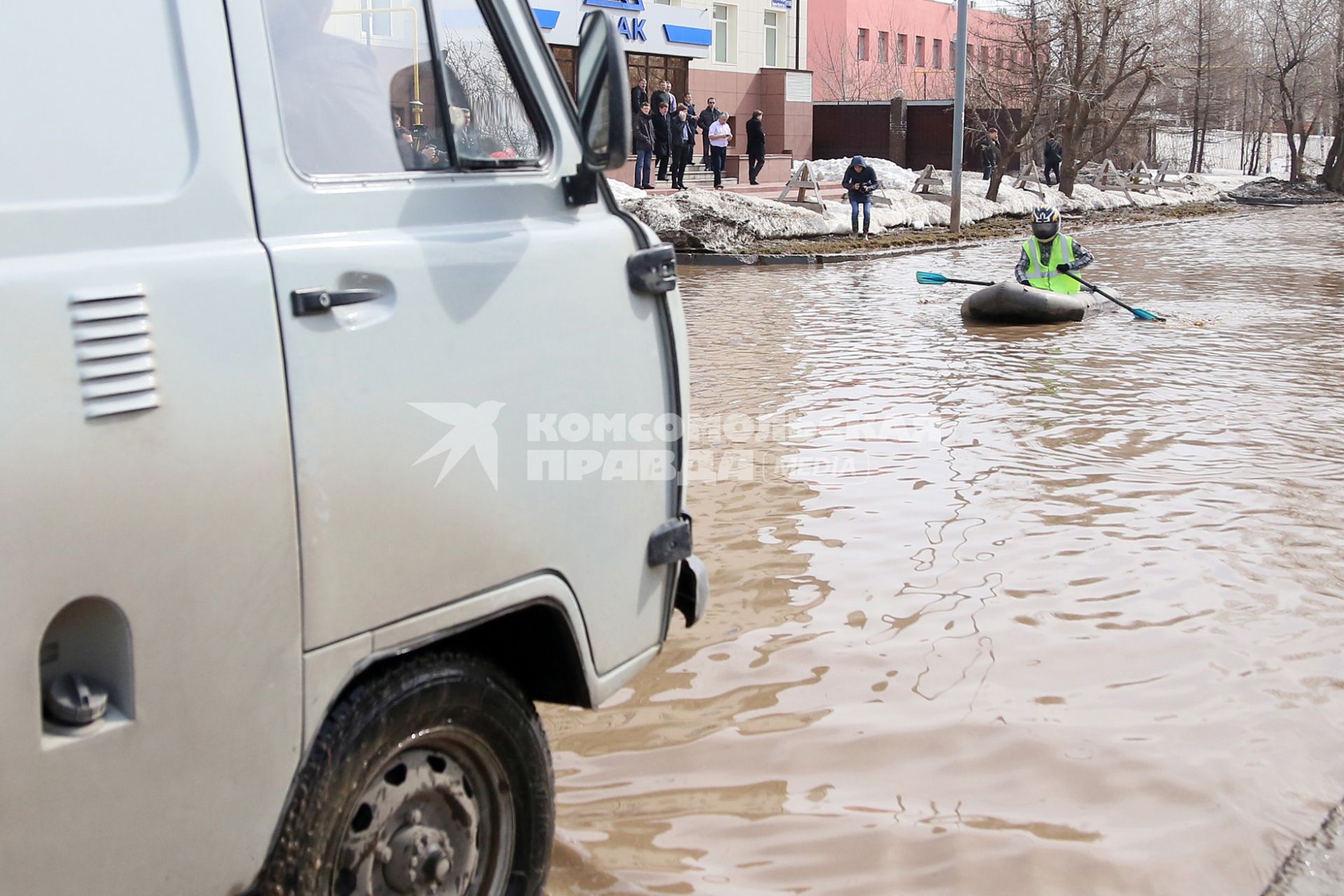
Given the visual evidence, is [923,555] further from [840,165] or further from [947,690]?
[840,165]

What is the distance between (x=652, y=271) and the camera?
3096mm

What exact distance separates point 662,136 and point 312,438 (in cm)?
2559

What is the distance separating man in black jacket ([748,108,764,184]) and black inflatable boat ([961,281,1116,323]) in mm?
18395

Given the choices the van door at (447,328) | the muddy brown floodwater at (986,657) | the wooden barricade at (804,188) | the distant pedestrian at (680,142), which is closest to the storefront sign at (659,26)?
the distant pedestrian at (680,142)

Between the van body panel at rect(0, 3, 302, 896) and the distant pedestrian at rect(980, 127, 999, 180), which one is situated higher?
the van body panel at rect(0, 3, 302, 896)

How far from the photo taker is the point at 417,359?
2.51 metres

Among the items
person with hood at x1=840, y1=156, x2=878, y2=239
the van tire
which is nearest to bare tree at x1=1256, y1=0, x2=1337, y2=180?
person with hood at x1=840, y1=156, x2=878, y2=239

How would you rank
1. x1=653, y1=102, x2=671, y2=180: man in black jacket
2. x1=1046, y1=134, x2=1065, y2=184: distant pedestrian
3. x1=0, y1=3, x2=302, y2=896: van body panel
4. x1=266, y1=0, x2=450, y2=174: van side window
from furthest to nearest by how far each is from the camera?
x1=1046, y1=134, x2=1065, y2=184: distant pedestrian < x1=653, y1=102, x2=671, y2=180: man in black jacket < x1=266, y1=0, x2=450, y2=174: van side window < x1=0, y1=3, x2=302, y2=896: van body panel

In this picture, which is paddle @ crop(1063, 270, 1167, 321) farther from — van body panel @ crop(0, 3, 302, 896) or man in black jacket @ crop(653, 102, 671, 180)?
man in black jacket @ crop(653, 102, 671, 180)

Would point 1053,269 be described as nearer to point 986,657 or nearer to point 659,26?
point 986,657

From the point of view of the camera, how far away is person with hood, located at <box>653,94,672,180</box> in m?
26.8

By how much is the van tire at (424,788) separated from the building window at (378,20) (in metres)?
1.25

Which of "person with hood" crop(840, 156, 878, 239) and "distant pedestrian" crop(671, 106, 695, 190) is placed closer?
"person with hood" crop(840, 156, 878, 239)

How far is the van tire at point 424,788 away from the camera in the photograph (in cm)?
235
